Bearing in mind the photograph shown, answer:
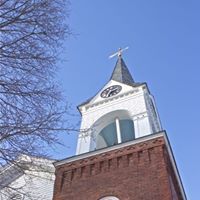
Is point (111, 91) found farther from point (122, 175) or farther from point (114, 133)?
point (122, 175)

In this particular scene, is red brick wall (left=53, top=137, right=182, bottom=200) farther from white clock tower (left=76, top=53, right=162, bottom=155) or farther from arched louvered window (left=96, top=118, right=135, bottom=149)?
arched louvered window (left=96, top=118, right=135, bottom=149)

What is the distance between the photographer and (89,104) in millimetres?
16016

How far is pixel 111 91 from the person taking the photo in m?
16.5

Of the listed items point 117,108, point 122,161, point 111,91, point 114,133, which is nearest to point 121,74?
point 111,91

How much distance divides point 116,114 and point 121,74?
4129mm

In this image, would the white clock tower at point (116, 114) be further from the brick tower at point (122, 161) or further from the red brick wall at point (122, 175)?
the red brick wall at point (122, 175)

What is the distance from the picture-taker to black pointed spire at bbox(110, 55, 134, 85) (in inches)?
690

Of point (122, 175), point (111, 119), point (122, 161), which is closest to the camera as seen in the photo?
point (122, 175)

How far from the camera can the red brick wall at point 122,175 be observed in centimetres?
1027

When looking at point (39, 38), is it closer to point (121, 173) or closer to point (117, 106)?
point (121, 173)

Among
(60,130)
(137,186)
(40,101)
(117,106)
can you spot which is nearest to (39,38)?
(40,101)

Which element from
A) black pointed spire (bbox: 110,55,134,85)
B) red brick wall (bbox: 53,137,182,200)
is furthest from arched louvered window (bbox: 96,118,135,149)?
red brick wall (bbox: 53,137,182,200)

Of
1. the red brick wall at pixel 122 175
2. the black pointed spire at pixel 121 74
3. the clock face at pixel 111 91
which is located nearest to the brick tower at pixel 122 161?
the red brick wall at pixel 122 175

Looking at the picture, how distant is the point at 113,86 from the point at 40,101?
1059cm
